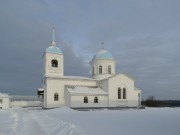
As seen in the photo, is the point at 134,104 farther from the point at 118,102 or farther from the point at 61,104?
the point at 61,104

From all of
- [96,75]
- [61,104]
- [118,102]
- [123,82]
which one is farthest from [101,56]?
[61,104]

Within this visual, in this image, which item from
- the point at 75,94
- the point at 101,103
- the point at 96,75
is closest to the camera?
the point at 75,94

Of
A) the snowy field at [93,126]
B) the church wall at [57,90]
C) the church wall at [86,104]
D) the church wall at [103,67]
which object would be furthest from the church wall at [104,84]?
the snowy field at [93,126]

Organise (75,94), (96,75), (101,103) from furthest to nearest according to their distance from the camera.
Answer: (96,75)
(101,103)
(75,94)

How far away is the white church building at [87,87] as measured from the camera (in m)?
36.5

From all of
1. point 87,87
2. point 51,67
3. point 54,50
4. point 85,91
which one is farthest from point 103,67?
point 51,67

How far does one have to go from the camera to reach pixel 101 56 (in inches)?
1709

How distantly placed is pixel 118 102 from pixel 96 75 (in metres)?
7.15

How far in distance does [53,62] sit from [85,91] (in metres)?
7.88

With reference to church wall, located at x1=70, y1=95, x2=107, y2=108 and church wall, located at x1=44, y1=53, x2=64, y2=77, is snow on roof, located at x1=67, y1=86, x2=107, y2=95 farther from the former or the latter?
church wall, located at x1=44, y1=53, x2=64, y2=77

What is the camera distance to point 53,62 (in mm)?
39781

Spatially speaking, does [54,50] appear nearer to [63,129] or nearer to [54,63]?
[54,63]

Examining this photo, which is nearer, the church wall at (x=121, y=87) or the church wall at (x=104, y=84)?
the church wall at (x=121, y=87)

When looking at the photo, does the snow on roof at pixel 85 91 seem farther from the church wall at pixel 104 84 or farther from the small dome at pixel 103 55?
the small dome at pixel 103 55
